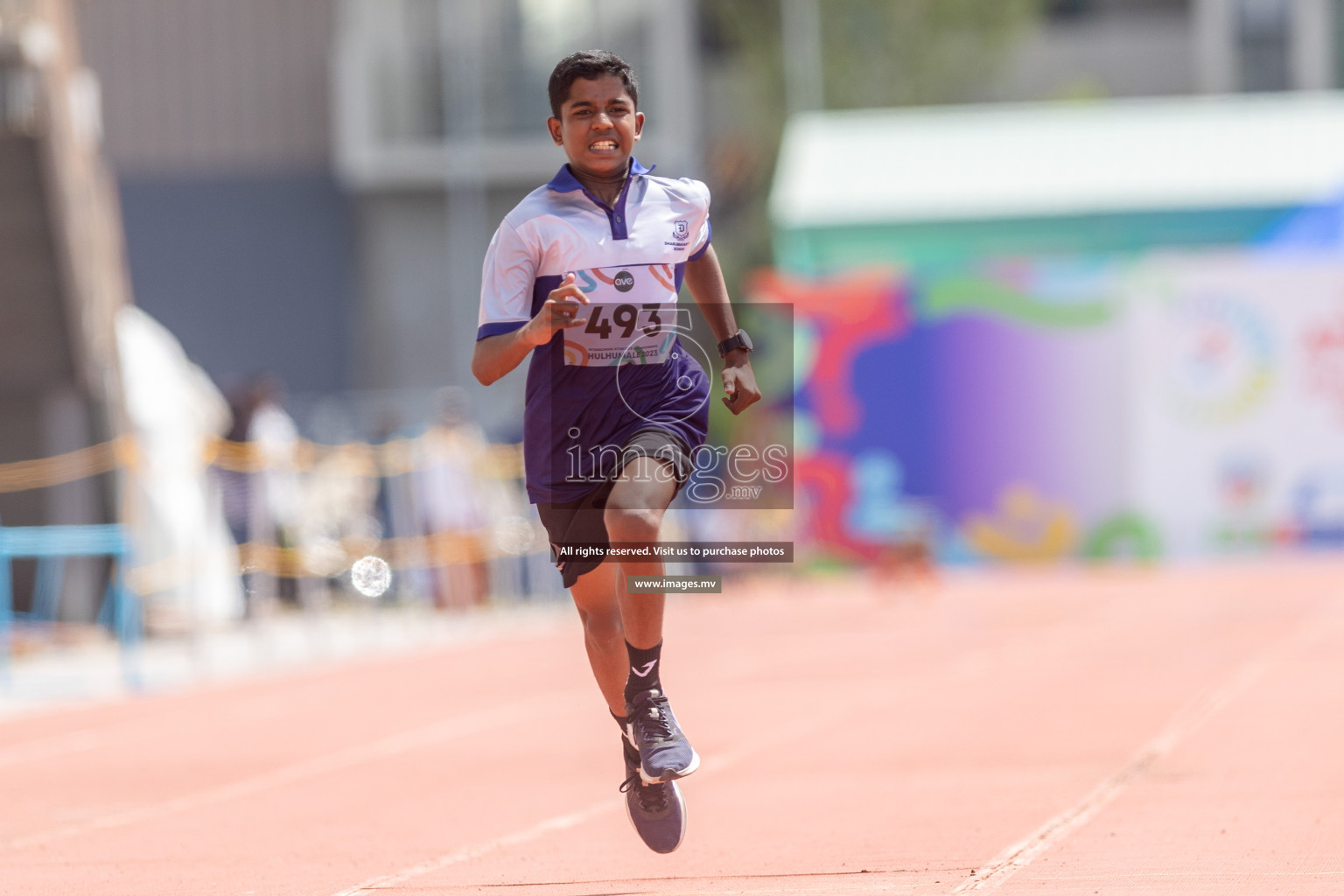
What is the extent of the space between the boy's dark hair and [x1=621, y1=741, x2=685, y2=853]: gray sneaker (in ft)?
5.72

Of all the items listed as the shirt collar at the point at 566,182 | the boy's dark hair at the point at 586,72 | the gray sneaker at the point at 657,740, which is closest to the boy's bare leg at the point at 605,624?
the gray sneaker at the point at 657,740

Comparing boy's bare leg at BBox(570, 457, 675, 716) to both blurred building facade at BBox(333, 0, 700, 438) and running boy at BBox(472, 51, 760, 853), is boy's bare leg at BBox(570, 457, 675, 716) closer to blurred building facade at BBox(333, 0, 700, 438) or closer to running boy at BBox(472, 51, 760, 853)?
running boy at BBox(472, 51, 760, 853)

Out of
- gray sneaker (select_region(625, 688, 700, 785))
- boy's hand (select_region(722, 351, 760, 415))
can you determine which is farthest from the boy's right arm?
gray sneaker (select_region(625, 688, 700, 785))

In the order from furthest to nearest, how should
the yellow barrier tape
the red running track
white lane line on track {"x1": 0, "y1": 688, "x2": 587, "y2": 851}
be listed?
the yellow barrier tape, white lane line on track {"x1": 0, "y1": 688, "x2": 587, "y2": 851}, the red running track

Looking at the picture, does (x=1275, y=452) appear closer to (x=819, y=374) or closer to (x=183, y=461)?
(x=819, y=374)

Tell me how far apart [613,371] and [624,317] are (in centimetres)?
15

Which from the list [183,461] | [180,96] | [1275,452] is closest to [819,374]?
[1275,452]

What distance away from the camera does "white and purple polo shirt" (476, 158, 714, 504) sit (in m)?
5.59

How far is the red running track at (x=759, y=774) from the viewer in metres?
6.14

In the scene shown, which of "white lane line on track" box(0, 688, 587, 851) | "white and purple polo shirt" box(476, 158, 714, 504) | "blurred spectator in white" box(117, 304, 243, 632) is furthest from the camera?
"blurred spectator in white" box(117, 304, 243, 632)

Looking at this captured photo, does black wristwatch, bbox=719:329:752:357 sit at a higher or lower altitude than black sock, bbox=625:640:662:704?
higher

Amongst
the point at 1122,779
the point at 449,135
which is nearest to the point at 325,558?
the point at 1122,779

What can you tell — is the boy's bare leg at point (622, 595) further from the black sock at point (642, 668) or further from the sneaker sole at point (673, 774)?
the sneaker sole at point (673, 774)

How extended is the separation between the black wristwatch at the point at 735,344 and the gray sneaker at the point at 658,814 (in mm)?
1107
